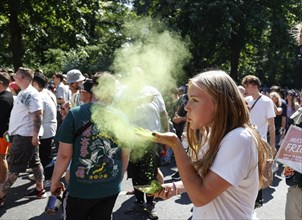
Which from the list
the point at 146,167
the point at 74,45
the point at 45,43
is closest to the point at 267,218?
the point at 146,167

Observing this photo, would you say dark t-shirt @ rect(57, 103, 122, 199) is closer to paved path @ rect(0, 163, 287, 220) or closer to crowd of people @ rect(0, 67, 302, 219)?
crowd of people @ rect(0, 67, 302, 219)

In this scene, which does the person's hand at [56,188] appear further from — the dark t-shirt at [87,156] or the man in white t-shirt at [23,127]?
the man in white t-shirt at [23,127]

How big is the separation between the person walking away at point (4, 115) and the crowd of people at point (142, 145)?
1cm

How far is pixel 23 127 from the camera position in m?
4.99

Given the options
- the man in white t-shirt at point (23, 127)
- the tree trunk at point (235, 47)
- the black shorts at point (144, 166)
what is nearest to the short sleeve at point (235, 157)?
the black shorts at point (144, 166)

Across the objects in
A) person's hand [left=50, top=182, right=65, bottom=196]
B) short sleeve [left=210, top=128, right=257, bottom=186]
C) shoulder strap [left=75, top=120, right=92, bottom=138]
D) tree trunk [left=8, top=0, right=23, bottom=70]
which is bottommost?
person's hand [left=50, top=182, right=65, bottom=196]

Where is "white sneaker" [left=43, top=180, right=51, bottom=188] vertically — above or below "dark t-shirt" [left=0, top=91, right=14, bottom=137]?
below

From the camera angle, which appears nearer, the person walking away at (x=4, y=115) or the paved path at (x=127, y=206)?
the paved path at (x=127, y=206)

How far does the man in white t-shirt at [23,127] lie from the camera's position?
491 cm

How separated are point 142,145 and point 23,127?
2.35 meters

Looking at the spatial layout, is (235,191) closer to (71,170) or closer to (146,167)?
(71,170)

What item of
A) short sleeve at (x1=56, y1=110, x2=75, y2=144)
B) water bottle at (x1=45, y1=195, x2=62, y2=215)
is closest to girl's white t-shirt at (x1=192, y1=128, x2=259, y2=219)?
short sleeve at (x1=56, y1=110, x2=75, y2=144)

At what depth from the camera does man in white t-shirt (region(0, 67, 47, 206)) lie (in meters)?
4.91

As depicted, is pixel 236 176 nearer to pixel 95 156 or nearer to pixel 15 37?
pixel 95 156
